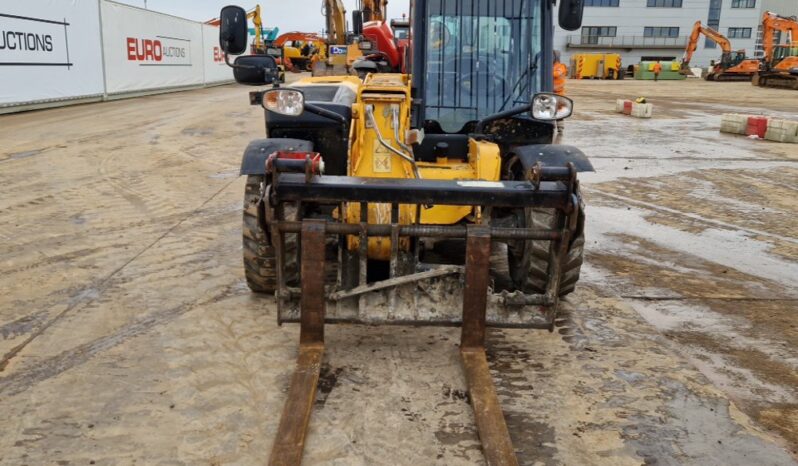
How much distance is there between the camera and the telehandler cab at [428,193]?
12.0 ft

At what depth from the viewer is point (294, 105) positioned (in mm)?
4320

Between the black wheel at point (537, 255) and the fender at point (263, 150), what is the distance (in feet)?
5.04

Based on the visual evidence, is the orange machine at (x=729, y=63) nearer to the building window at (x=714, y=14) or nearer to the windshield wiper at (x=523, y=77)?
the building window at (x=714, y=14)

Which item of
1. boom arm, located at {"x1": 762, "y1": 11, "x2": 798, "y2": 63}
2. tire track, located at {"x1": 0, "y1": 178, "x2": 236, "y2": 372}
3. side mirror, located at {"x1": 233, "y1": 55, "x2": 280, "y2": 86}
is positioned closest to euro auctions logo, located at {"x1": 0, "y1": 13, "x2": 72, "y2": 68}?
tire track, located at {"x1": 0, "y1": 178, "x2": 236, "y2": 372}

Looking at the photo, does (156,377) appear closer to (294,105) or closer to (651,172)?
(294,105)

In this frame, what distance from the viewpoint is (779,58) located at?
3678 cm

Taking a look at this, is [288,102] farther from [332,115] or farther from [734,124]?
[734,124]

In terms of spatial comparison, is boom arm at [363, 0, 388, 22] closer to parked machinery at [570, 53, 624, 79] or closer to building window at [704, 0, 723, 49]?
parked machinery at [570, 53, 624, 79]

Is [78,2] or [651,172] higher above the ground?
[78,2]

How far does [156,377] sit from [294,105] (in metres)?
1.84

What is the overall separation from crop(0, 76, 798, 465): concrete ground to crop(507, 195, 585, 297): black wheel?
1.16ft

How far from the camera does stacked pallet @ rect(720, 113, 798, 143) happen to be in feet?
48.1

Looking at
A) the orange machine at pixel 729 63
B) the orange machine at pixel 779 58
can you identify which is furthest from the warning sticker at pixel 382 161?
the orange machine at pixel 729 63

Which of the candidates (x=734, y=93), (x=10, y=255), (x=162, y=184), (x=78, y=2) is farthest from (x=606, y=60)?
(x=10, y=255)
